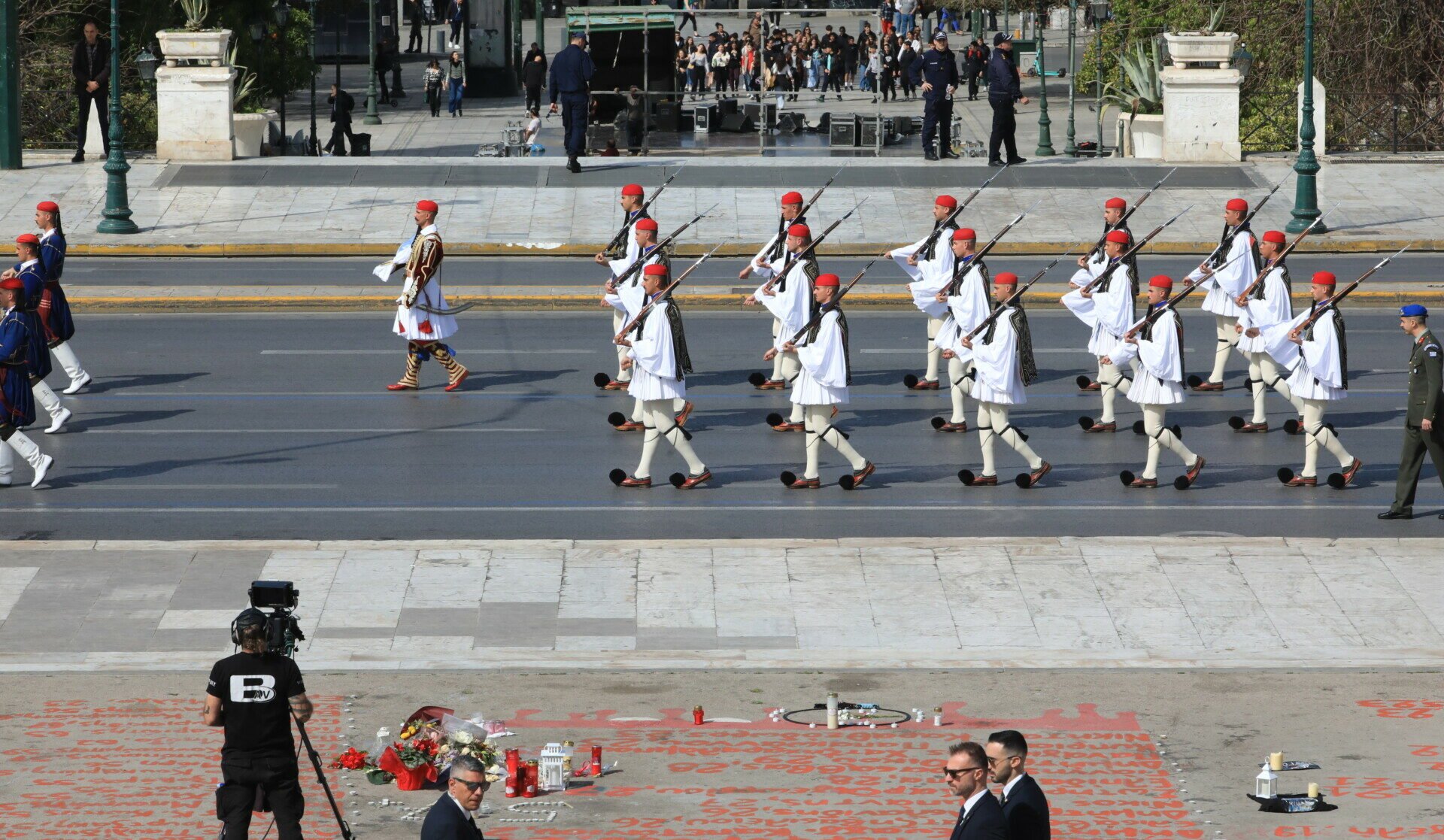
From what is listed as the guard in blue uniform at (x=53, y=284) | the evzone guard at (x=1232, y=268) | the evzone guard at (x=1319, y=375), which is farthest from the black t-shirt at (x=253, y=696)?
the evzone guard at (x=1232, y=268)

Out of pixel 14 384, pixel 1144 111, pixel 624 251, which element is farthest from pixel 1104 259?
pixel 1144 111

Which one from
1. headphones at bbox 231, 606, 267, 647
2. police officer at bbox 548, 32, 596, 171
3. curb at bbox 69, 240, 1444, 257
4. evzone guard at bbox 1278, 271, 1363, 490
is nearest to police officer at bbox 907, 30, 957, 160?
curb at bbox 69, 240, 1444, 257

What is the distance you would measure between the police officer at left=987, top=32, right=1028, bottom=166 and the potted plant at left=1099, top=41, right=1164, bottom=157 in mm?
2695

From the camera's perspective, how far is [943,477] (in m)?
18.3

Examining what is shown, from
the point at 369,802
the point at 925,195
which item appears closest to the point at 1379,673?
the point at 369,802

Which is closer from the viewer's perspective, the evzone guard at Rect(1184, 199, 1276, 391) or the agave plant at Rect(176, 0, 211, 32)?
Result: the evzone guard at Rect(1184, 199, 1276, 391)

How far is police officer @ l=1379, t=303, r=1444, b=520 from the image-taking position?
16391 millimetres

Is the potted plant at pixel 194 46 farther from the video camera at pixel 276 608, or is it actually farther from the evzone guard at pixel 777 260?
the video camera at pixel 276 608

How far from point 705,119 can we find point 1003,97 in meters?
10.6

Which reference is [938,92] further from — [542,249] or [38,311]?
[38,311]

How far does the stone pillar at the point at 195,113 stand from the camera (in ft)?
113

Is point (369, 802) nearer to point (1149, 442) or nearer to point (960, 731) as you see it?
point (960, 731)

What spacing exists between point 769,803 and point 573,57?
77.8 ft

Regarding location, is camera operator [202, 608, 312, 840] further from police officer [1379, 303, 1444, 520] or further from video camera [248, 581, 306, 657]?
police officer [1379, 303, 1444, 520]
